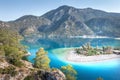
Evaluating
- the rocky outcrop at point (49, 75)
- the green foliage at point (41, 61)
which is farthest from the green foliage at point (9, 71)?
the green foliage at point (41, 61)

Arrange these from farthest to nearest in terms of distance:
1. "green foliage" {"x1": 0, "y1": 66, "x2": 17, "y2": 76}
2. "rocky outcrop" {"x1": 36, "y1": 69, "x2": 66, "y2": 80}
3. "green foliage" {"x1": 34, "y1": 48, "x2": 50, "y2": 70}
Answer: "green foliage" {"x1": 34, "y1": 48, "x2": 50, "y2": 70}
"green foliage" {"x1": 0, "y1": 66, "x2": 17, "y2": 76}
"rocky outcrop" {"x1": 36, "y1": 69, "x2": 66, "y2": 80}

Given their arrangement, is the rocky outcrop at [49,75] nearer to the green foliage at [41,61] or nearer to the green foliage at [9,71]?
the green foliage at [9,71]

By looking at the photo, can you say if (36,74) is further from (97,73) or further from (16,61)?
(97,73)

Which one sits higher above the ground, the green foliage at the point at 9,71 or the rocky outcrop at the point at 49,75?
the green foliage at the point at 9,71

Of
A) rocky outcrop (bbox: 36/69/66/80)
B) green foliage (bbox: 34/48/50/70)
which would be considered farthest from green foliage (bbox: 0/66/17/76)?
green foliage (bbox: 34/48/50/70)

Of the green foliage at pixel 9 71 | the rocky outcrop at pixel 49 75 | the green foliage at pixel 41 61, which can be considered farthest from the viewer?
the green foliage at pixel 41 61

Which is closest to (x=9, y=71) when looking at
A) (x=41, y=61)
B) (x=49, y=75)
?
(x=49, y=75)

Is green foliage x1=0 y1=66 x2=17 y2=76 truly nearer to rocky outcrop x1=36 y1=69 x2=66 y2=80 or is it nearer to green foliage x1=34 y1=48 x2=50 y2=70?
rocky outcrop x1=36 y1=69 x2=66 y2=80

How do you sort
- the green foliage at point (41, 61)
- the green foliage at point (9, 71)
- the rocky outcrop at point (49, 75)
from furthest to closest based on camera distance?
the green foliage at point (41, 61), the green foliage at point (9, 71), the rocky outcrop at point (49, 75)

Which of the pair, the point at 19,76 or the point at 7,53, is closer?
the point at 19,76

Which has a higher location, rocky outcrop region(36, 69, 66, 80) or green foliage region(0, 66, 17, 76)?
green foliage region(0, 66, 17, 76)

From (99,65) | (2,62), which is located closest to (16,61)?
(2,62)
